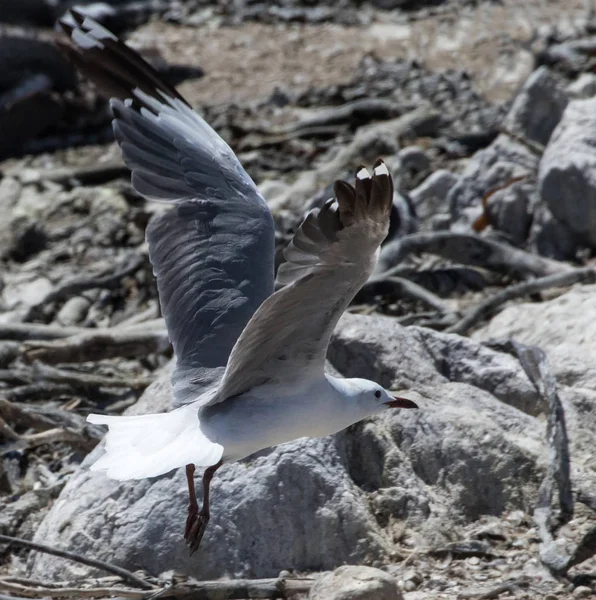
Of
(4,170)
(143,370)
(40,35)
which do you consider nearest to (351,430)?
(143,370)

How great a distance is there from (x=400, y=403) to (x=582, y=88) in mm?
5492

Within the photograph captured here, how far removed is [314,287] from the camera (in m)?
3.89

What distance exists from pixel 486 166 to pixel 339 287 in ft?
15.8

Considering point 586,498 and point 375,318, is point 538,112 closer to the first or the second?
point 375,318

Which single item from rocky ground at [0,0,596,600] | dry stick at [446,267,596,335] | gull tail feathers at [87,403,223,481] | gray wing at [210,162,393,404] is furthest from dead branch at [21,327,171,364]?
gray wing at [210,162,393,404]

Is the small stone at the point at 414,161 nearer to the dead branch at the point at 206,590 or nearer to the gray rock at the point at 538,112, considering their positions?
the gray rock at the point at 538,112

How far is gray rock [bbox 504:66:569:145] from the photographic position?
8.93 m

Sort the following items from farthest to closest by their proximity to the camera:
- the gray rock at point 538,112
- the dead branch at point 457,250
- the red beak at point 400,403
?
1. the gray rock at point 538,112
2. the dead branch at point 457,250
3. the red beak at point 400,403

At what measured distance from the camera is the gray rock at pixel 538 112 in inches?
352

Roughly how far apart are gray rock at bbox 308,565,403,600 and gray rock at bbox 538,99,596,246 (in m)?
4.06

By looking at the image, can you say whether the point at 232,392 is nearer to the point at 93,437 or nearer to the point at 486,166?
the point at 93,437

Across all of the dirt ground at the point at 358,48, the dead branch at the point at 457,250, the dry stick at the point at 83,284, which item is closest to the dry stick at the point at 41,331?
the dry stick at the point at 83,284

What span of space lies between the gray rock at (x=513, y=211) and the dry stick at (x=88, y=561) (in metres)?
4.24

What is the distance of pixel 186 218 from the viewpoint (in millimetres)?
5129
